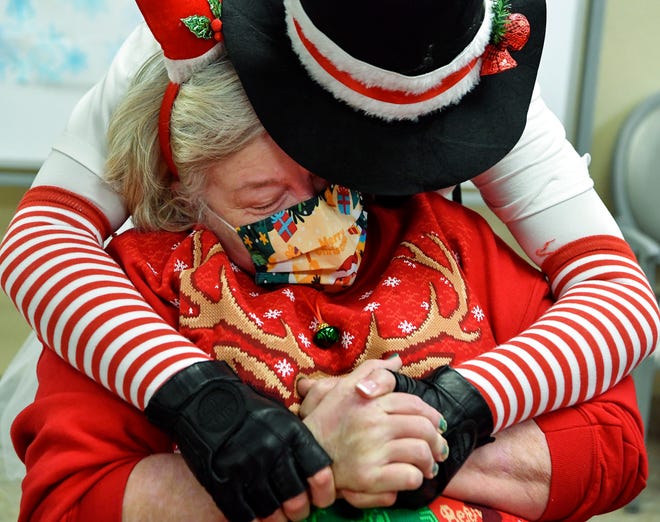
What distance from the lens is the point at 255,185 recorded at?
1.08 m

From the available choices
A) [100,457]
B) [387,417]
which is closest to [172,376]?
[100,457]

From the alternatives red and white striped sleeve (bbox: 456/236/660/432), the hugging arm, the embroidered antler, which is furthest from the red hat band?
the hugging arm

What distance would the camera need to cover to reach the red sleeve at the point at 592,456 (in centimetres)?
108

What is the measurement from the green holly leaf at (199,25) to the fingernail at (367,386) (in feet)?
1.49

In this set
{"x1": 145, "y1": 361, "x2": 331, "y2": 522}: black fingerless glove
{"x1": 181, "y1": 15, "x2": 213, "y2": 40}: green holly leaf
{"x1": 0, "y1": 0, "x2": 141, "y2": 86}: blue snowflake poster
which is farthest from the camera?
{"x1": 0, "y1": 0, "x2": 141, "y2": 86}: blue snowflake poster

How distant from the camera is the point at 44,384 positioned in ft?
3.52

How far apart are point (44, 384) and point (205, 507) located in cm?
27

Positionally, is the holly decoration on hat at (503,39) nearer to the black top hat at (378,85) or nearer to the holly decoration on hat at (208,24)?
the black top hat at (378,85)

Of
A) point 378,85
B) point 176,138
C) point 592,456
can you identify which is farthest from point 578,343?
point 176,138

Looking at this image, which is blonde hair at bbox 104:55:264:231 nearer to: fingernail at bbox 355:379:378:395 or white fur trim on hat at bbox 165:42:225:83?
white fur trim on hat at bbox 165:42:225:83

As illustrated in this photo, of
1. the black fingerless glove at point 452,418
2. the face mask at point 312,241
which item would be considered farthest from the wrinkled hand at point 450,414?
the face mask at point 312,241

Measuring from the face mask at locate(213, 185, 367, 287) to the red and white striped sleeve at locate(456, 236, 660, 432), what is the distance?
223 mm

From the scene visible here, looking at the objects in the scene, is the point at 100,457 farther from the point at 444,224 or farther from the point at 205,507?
the point at 444,224

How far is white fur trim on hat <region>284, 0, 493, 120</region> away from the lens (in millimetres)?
964
